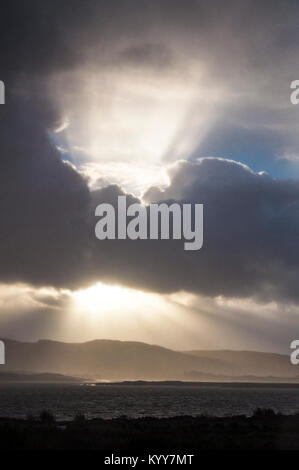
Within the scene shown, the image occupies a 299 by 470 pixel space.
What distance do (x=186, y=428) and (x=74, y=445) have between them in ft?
38.9

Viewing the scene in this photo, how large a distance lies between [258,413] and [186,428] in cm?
1677

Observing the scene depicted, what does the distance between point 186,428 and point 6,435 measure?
44.7ft

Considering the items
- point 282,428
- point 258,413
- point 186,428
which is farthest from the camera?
point 258,413

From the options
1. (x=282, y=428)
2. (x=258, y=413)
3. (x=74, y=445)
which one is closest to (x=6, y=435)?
(x=74, y=445)

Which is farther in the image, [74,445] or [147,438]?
[147,438]
